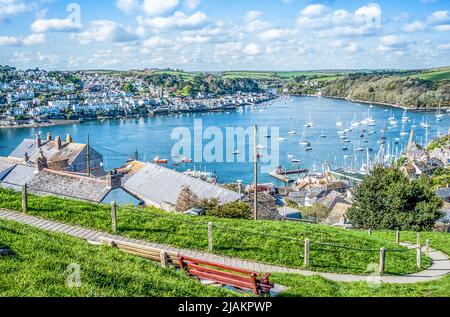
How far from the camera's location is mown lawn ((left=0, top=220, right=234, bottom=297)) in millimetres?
6539

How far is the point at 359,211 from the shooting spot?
1066 inches

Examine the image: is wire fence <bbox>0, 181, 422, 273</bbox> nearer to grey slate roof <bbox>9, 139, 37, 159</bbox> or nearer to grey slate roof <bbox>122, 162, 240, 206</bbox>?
grey slate roof <bbox>122, 162, 240, 206</bbox>

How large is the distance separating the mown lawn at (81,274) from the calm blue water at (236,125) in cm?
6287

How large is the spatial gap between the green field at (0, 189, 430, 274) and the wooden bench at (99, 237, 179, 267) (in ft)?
Result: 8.04

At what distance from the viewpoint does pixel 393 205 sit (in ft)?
83.5

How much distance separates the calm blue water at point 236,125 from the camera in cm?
8556

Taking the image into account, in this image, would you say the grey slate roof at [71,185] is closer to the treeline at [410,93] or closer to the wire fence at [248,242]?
the wire fence at [248,242]

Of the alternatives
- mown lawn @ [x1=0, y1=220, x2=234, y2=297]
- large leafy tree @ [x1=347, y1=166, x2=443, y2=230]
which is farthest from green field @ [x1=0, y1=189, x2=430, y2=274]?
large leafy tree @ [x1=347, y1=166, x2=443, y2=230]

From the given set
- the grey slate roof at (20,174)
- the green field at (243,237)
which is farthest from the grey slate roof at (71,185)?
the green field at (243,237)

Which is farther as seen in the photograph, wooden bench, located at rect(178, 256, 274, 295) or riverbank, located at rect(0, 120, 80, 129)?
riverbank, located at rect(0, 120, 80, 129)

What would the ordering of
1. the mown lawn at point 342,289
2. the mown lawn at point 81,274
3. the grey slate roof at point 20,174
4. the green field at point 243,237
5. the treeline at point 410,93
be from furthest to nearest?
the treeline at point 410,93 → the grey slate roof at point 20,174 → the green field at point 243,237 → the mown lawn at point 342,289 → the mown lawn at point 81,274
